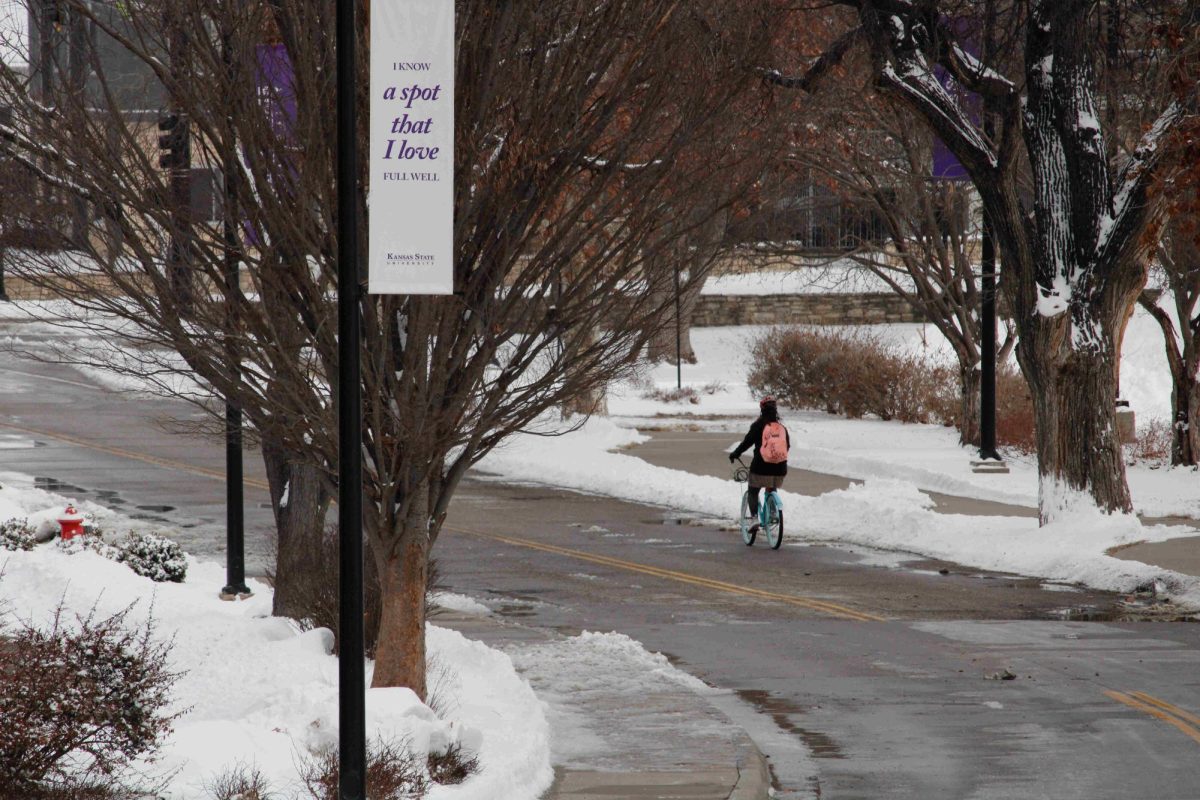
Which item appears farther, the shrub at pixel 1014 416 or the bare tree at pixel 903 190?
the shrub at pixel 1014 416

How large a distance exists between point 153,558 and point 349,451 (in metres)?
8.22

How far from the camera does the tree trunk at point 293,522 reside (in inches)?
461

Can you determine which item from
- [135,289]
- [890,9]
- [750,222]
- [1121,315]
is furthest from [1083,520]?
[135,289]

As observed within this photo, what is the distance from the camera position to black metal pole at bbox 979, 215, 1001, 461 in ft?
82.9

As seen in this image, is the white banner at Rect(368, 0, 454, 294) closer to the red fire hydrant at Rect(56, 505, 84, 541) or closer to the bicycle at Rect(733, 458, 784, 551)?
the red fire hydrant at Rect(56, 505, 84, 541)

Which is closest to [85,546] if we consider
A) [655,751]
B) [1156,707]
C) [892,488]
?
[655,751]

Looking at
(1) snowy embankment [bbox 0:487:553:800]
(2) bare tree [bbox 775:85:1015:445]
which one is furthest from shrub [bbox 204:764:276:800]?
(2) bare tree [bbox 775:85:1015:445]

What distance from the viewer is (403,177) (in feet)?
23.5

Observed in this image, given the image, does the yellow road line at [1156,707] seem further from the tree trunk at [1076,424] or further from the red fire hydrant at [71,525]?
the red fire hydrant at [71,525]

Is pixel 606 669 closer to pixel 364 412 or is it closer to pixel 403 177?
pixel 364 412

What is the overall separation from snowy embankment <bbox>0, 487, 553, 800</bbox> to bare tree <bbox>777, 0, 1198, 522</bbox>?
9.35 metres

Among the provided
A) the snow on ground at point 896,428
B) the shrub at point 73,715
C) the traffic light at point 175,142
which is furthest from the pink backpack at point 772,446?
the shrub at point 73,715

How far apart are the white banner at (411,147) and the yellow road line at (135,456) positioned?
17.3 m

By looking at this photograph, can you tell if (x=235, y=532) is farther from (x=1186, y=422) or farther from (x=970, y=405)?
(x=970, y=405)
